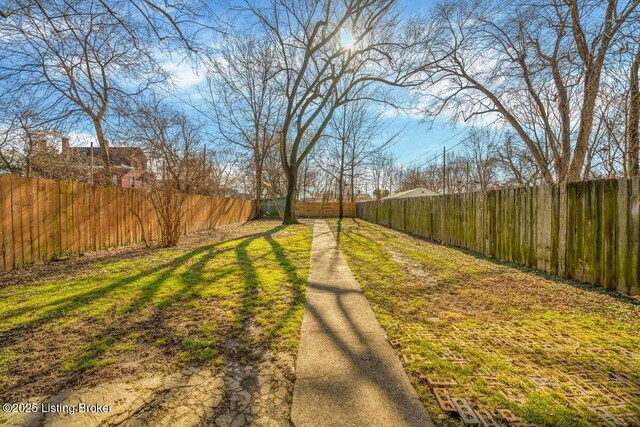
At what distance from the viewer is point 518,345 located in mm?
2131

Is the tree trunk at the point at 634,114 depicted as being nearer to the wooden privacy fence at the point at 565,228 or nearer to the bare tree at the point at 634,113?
the bare tree at the point at 634,113

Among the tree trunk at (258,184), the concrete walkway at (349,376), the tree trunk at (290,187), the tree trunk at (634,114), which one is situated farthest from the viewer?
the tree trunk at (258,184)

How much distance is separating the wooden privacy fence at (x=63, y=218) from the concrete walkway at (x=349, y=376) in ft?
15.7

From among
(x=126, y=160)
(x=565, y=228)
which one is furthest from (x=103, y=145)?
(x=565, y=228)

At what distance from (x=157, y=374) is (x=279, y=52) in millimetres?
14668

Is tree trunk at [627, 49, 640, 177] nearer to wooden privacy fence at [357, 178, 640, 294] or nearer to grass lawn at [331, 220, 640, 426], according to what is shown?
wooden privacy fence at [357, 178, 640, 294]

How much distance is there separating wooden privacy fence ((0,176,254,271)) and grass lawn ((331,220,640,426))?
210 inches

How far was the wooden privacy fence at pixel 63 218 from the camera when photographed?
4.33 meters

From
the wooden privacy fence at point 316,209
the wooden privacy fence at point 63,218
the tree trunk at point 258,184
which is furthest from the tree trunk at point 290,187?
the wooden privacy fence at point 316,209

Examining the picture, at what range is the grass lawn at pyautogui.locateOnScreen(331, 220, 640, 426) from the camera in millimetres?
1473

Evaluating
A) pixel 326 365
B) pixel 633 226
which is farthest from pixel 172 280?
pixel 633 226

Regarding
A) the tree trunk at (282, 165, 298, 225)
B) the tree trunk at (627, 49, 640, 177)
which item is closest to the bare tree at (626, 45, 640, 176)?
the tree trunk at (627, 49, 640, 177)

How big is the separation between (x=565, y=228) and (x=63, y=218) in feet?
28.0

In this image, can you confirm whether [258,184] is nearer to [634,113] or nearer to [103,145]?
[103,145]
